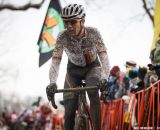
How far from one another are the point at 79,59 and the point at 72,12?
0.66 metres

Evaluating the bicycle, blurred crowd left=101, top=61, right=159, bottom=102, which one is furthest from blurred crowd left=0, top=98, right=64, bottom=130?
the bicycle

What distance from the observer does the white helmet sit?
7668 millimetres

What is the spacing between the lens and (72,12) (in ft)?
25.2

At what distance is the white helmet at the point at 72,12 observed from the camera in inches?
302

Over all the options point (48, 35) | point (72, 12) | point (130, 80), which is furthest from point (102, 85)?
point (48, 35)

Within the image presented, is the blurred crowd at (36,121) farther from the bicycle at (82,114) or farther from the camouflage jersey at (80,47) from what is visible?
the bicycle at (82,114)

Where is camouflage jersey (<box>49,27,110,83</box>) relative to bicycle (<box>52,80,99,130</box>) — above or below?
→ above

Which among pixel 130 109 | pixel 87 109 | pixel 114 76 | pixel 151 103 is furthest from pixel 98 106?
pixel 114 76

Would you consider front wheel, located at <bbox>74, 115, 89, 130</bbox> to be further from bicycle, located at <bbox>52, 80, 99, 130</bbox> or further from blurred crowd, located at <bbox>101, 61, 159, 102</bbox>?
blurred crowd, located at <bbox>101, 61, 159, 102</bbox>

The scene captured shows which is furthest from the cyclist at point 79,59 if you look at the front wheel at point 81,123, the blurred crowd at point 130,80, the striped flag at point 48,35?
the striped flag at point 48,35

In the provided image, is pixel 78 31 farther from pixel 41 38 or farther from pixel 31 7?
pixel 31 7

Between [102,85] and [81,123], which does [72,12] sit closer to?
[102,85]

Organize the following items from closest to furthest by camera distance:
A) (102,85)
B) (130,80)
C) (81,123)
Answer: (102,85) < (81,123) < (130,80)

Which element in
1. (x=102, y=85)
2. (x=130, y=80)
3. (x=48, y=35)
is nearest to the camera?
(x=102, y=85)
